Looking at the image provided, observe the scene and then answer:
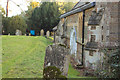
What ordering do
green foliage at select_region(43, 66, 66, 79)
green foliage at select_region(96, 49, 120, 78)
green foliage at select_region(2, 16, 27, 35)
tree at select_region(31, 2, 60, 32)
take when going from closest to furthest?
green foliage at select_region(43, 66, 66, 79)
green foliage at select_region(96, 49, 120, 78)
green foliage at select_region(2, 16, 27, 35)
tree at select_region(31, 2, 60, 32)

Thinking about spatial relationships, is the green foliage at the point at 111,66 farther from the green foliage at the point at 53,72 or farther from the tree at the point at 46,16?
the tree at the point at 46,16

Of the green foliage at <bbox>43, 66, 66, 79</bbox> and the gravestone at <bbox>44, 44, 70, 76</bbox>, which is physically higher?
the gravestone at <bbox>44, 44, 70, 76</bbox>

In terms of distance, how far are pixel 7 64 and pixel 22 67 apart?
3.29 feet

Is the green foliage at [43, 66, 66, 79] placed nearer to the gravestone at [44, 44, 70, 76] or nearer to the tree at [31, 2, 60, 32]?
the gravestone at [44, 44, 70, 76]

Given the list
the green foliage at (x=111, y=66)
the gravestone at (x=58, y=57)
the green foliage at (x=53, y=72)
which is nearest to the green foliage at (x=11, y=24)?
the green foliage at (x=111, y=66)

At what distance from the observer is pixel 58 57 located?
4215 mm

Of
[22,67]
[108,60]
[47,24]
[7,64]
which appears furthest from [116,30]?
[47,24]

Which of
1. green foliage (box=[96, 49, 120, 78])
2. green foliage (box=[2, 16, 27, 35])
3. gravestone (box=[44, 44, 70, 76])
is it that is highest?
green foliage (box=[2, 16, 27, 35])

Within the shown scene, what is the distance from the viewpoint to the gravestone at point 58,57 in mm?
4188

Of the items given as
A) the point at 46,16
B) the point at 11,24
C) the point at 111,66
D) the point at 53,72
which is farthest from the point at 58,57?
the point at 46,16

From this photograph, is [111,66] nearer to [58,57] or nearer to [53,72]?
[58,57]

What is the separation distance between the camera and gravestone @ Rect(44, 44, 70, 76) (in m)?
4.19

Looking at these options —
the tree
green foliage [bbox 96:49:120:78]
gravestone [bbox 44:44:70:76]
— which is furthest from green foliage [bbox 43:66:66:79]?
the tree

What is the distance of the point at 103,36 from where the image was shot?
7.23 metres
